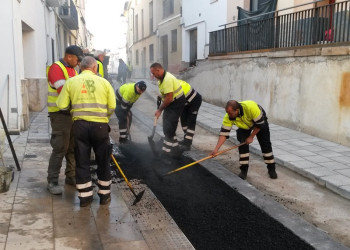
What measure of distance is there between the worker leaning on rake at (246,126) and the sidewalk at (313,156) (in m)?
0.68

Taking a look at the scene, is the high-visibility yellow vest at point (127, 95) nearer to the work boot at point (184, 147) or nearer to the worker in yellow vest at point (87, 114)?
the work boot at point (184, 147)

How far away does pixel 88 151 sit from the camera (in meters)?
3.76

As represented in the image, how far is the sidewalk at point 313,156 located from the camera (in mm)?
4960

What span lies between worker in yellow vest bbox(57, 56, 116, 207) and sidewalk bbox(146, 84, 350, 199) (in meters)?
3.14

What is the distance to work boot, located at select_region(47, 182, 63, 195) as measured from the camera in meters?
4.05

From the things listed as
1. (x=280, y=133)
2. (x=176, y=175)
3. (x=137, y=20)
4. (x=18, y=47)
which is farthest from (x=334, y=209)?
(x=137, y=20)

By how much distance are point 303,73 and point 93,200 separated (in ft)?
18.8

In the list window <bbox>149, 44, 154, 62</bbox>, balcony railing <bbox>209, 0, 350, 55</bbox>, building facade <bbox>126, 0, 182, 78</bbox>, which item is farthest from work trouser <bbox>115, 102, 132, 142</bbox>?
window <bbox>149, 44, 154, 62</bbox>

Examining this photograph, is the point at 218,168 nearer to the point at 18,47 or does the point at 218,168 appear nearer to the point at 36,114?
the point at 18,47

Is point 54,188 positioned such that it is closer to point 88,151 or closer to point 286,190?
point 88,151

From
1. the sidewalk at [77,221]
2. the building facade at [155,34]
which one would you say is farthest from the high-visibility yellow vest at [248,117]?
the building facade at [155,34]

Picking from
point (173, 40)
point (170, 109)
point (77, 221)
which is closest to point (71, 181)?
point (77, 221)

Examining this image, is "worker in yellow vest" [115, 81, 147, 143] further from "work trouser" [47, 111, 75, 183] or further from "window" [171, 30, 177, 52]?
"window" [171, 30, 177, 52]

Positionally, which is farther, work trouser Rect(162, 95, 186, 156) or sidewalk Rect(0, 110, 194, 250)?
work trouser Rect(162, 95, 186, 156)
